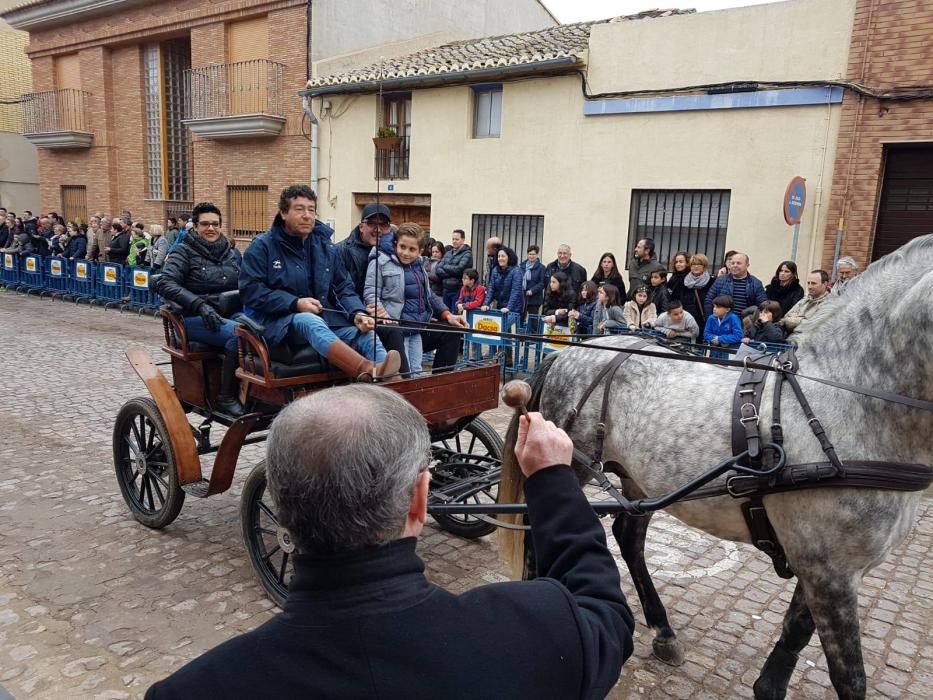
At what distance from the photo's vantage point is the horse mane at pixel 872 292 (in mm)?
2608

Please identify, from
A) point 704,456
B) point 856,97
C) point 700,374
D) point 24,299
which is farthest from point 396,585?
point 24,299

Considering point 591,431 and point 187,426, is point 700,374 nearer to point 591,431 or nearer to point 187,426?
point 591,431

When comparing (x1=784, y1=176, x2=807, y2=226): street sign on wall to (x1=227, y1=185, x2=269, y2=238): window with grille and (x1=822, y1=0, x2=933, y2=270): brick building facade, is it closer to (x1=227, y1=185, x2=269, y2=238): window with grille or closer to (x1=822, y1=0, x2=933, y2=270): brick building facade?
(x1=822, y1=0, x2=933, y2=270): brick building facade

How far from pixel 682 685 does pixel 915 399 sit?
5.78 feet

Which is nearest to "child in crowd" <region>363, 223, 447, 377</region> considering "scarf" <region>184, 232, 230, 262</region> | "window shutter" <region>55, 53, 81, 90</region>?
"scarf" <region>184, 232, 230, 262</region>

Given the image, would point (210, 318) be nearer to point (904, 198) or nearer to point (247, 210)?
point (904, 198)

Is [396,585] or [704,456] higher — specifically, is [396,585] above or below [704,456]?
above

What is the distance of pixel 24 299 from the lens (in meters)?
17.8

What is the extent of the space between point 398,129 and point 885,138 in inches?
371

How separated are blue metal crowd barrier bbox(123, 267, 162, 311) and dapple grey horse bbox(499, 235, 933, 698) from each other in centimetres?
1437

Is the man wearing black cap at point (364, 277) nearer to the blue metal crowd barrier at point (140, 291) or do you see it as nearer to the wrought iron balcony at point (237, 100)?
the blue metal crowd barrier at point (140, 291)

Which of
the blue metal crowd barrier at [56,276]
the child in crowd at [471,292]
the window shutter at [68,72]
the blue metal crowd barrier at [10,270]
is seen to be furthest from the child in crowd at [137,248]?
the child in crowd at [471,292]

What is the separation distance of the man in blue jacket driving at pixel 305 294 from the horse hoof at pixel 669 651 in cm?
199

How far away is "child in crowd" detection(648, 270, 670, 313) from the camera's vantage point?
899 centimetres
